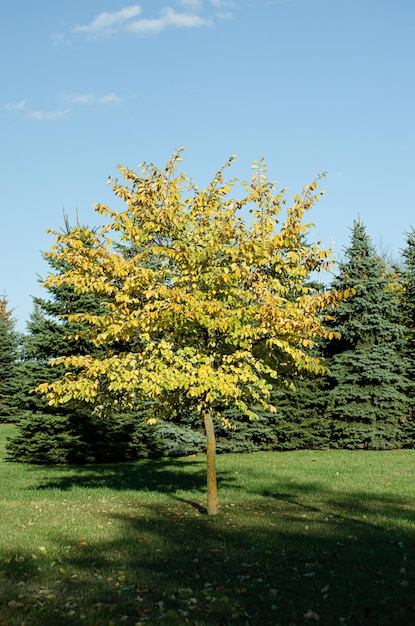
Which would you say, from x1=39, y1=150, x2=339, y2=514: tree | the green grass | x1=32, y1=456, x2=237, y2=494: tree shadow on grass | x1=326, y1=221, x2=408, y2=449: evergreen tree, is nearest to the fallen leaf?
the green grass

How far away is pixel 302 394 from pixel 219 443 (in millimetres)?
3465

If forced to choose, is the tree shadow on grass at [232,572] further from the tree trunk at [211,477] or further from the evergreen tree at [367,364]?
the evergreen tree at [367,364]

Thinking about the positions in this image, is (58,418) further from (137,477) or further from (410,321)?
(410,321)

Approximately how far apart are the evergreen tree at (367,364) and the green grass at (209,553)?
7548 millimetres

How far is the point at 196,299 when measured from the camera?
927 centimetres

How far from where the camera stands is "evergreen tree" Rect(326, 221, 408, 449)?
70.7 ft

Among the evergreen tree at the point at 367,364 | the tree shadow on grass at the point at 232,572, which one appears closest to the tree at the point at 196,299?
the tree shadow on grass at the point at 232,572

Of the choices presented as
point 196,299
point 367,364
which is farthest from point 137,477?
point 367,364

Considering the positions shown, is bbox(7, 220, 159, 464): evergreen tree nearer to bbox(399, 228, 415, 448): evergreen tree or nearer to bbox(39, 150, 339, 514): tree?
bbox(39, 150, 339, 514): tree

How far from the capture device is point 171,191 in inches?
400

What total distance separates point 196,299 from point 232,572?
3.98 metres

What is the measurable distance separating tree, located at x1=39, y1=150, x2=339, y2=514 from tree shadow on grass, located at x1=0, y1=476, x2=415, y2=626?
1581 millimetres

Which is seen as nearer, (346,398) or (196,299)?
(196,299)

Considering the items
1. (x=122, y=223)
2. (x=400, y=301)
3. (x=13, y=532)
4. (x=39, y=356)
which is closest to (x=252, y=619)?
(x=13, y=532)
